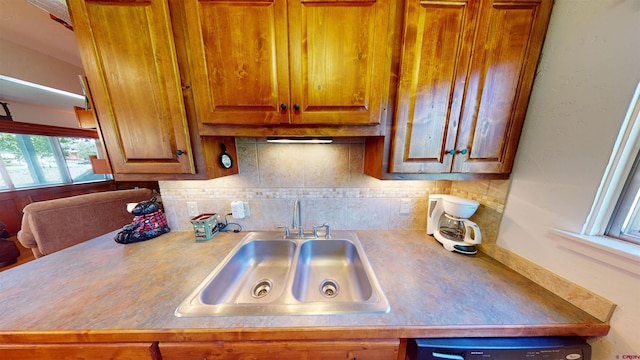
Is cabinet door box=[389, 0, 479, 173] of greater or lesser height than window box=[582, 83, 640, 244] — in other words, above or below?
above

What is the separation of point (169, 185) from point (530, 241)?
208cm

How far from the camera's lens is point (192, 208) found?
1.27 m

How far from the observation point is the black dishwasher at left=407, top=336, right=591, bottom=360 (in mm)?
613

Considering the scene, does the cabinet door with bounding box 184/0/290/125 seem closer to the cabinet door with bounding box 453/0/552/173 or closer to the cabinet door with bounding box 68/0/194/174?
the cabinet door with bounding box 68/0/194/174

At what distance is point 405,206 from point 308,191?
2.27ft

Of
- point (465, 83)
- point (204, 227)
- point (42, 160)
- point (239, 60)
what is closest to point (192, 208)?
point (204, 227)

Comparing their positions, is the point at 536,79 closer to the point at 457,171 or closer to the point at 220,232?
the point at 457,171

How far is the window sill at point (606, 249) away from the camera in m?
0.57

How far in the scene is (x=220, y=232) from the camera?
50.4 inches

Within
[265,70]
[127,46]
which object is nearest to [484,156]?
[265,70]

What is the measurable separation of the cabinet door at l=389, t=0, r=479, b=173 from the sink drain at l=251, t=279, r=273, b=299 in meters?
0.98

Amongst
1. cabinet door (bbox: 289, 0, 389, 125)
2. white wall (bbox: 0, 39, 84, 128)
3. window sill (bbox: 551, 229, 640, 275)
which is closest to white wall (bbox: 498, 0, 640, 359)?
window sill (bbox: 551, 229, 640, 275)

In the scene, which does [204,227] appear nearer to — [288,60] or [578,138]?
[288,60]

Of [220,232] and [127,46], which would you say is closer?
[127,46]
